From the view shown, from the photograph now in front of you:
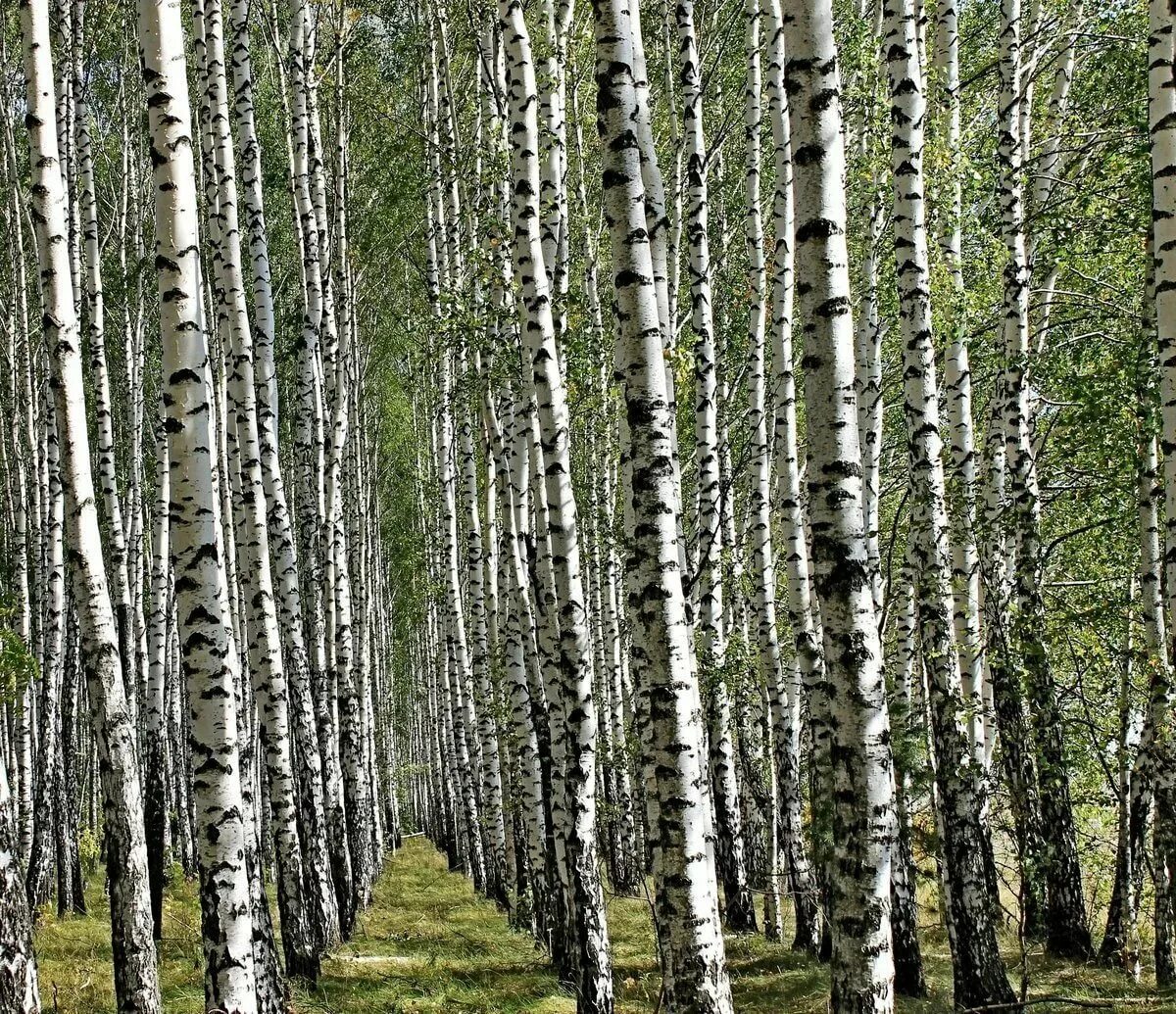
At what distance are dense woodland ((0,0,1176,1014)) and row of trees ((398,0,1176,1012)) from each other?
4 centimetres

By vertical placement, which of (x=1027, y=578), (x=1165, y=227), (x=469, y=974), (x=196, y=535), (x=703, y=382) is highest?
(x=703, y=382)

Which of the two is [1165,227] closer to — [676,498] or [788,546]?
[676,498]

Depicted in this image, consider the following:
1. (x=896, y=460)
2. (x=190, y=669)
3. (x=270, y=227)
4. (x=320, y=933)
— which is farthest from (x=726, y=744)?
(x=270, y=227)

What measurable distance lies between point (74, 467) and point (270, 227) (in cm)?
1922

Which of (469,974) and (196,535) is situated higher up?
(196,535)

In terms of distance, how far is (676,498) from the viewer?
6168 mm

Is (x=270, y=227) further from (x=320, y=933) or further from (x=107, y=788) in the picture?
(x=107, y=788)

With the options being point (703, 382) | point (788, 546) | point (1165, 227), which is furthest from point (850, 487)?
point (703, 382)

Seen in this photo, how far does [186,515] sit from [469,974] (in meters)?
7.18

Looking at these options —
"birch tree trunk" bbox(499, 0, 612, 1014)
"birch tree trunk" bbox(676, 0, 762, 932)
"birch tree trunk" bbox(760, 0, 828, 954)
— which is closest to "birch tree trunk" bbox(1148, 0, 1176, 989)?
"birch tree trunk" bbox(760, 0, 828, 954)

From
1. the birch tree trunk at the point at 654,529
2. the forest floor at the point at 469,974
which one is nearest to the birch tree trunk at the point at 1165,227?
the birch tree trunk at the point at 654,529

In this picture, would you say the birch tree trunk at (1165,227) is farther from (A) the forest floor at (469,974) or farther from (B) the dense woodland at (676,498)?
(A) the forest floor at (469,974)

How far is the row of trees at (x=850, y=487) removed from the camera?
15.8 ft

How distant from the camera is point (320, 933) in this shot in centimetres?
1100
